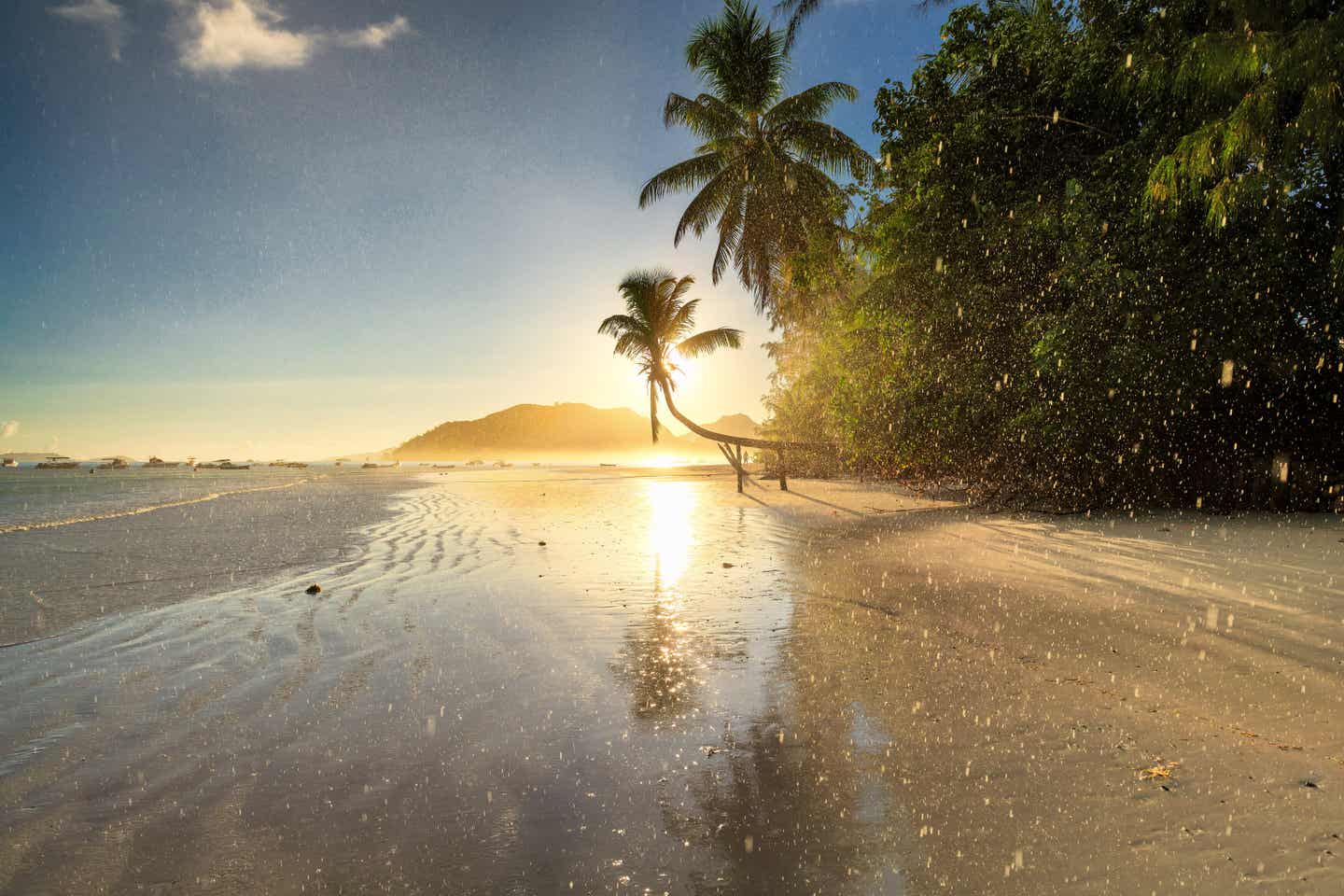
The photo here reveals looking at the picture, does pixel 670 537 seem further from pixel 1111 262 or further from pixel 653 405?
pixel 653 405

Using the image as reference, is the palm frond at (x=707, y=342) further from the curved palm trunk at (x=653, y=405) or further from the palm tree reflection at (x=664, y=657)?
the palm tree reflection at (x=664, y=657)

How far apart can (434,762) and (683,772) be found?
1.23 m

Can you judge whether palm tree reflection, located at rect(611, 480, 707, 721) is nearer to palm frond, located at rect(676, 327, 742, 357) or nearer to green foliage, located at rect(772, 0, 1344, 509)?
green foliage, located at rect(772, 0, 1344, 509)

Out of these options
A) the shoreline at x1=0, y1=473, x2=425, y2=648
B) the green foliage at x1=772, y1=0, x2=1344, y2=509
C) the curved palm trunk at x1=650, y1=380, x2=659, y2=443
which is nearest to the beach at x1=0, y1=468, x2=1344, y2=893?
the shoreline at x1=0, y1=473, x2=425, y2=648

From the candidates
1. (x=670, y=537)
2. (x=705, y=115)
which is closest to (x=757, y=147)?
(x=705, y=115)

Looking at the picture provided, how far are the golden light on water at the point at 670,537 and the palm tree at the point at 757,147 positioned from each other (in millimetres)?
11260

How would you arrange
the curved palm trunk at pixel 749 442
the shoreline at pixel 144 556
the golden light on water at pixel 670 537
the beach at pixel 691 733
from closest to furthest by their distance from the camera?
the beach at pixel 691 733, the shoreline at pixel 144 556, the golden light on water at pixel 670 537, the curved palm trunk at pixel 749 442

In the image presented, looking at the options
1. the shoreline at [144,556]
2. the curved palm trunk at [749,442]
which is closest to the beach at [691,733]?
the shoreline at [144,556]

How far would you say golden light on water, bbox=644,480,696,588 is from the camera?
26.9 ft

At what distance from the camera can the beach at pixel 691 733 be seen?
2307 mm

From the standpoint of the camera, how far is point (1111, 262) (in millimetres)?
10648

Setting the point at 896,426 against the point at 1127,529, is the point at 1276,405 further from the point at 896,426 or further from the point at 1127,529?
the point at 896,426

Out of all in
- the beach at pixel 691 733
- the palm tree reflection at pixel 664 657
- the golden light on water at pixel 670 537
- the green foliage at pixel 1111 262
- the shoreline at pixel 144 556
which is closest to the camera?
the beach at pixel 691 733

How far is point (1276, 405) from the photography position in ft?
37.6
